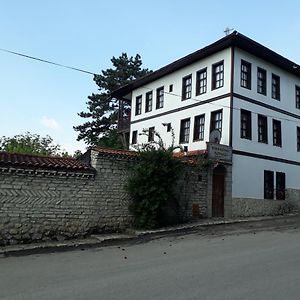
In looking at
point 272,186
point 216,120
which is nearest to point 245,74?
point 216,120

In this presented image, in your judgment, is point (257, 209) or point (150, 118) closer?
point (257, 209)

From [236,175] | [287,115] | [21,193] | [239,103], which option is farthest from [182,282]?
[287,115]

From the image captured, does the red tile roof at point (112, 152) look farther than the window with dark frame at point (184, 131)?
No

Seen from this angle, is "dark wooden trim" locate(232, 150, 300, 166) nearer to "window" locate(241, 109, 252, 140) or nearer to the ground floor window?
the ground floor window

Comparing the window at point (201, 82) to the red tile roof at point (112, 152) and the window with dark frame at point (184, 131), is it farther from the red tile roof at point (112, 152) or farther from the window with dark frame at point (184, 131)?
the red tile roof at point (112, 152)

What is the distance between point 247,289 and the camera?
6.36 metres

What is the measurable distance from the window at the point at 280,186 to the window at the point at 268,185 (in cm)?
56

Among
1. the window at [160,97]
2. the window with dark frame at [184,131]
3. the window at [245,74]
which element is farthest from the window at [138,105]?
the window at [245,74]

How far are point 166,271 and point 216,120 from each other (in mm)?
14361

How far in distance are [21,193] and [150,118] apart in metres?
14.7

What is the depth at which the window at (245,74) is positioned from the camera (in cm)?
2128

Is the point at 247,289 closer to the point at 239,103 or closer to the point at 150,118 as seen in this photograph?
A: the point at 239,103

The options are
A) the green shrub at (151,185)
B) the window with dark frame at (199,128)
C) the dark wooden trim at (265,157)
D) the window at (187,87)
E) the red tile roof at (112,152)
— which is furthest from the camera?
the window at (187,87)

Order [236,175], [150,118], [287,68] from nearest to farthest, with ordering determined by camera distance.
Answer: [236,175] → [287,68] → [150,118]
